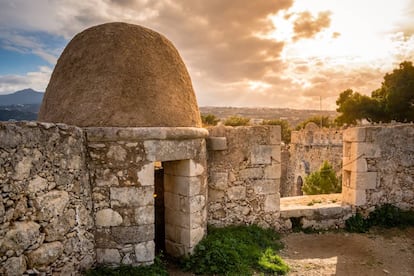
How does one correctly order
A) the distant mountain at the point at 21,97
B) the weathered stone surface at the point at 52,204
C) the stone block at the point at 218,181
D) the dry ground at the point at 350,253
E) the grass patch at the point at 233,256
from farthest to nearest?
the distant mountain at the point at 21,97
the stone block at the point at 218,181
the dry ground at the point at 350,253
the grass patch at the point at 233,256
the weathered stone surface at the point at 52,204

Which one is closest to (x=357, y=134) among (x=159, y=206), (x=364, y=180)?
(x=364, y=180)

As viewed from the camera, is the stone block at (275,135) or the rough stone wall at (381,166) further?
the rough stone wall at (381,166)

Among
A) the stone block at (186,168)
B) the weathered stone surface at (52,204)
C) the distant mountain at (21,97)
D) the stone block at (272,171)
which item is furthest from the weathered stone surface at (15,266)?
the distant mountain at (21,97)

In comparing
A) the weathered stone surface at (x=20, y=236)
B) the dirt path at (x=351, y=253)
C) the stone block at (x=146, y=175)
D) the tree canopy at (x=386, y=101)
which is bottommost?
the dirt path at (x=351, y=253)

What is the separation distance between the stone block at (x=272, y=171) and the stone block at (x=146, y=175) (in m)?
2.72

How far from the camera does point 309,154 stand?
79.7 feet

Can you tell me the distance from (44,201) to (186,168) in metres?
2.24

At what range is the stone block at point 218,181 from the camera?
6.16 m

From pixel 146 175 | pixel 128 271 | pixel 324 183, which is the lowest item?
pixel 324 183

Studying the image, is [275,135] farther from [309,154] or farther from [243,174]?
[309,154]

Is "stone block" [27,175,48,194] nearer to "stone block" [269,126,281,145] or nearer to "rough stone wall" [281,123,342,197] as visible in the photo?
"stone block" [269,126,281,145]

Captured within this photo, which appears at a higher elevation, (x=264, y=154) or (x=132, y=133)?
(x=132, y=133)

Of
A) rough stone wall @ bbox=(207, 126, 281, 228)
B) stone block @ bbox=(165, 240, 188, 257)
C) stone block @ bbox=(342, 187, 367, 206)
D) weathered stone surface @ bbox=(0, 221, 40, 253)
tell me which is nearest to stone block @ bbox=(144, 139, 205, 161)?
rough stone wall @ bbox=(207, 126, 281, 228)

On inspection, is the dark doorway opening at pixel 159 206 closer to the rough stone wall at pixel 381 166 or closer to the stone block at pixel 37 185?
the stone block at pixel 37 185
